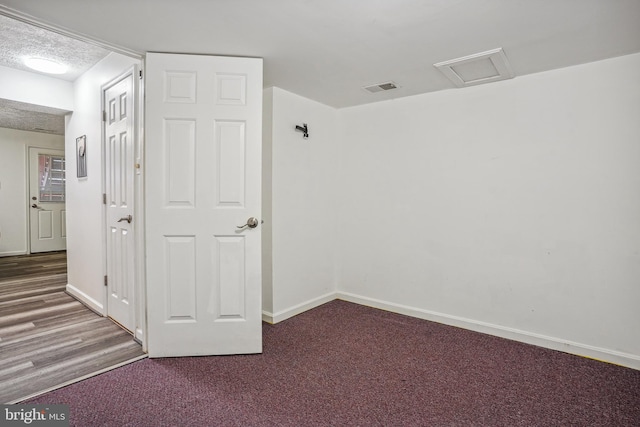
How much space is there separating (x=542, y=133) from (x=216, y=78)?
2.49 metres

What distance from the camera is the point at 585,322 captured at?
260 cm

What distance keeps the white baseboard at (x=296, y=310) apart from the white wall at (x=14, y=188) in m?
5.83

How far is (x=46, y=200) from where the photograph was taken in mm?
6785

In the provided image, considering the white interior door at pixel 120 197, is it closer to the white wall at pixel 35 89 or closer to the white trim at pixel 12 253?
the white wall at pixel 35 89

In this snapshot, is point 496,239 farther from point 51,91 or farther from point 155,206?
point 51,91

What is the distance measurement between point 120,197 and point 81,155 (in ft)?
3.40

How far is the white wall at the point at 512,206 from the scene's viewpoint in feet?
8.14

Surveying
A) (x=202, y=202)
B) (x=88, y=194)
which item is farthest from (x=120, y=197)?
(x=202, y=202)

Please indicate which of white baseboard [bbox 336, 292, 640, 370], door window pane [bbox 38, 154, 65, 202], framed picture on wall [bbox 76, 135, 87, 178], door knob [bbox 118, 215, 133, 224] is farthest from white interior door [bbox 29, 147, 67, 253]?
white baseboard [bbox 336, 292, 640, 370]

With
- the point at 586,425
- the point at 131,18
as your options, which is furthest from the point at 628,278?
the point at 131,18

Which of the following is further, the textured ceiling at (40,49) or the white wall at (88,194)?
the white wall at (88,194)

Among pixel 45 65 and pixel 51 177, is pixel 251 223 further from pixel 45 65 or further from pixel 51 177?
pixel 51 177

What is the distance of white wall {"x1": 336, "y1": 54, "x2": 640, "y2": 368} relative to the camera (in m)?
2.48

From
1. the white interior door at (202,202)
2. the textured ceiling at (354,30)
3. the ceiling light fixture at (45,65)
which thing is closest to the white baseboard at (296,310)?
the white interior door at (202,202)
